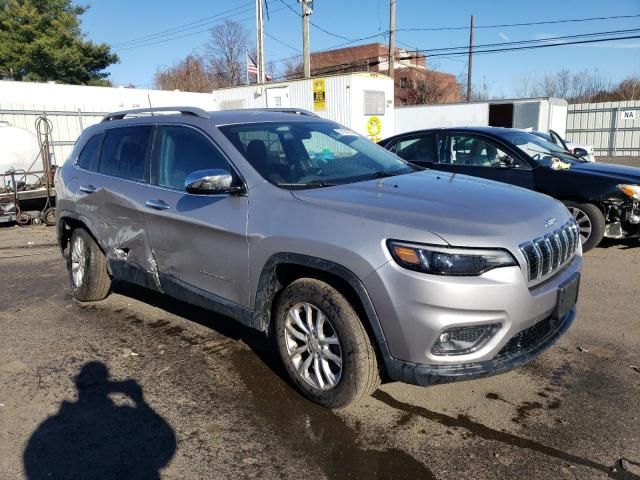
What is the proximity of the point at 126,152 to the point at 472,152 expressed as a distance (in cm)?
464

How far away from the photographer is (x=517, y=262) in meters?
2.82

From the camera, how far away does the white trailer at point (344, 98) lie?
616 inches

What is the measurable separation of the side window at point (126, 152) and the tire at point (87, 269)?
2.60ft

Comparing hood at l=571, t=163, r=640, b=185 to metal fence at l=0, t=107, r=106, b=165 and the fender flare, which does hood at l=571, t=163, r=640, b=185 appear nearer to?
the fender flare

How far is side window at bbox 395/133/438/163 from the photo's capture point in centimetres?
774

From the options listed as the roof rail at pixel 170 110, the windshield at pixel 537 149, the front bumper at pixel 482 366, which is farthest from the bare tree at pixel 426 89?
the front bumper at pixel 482 366

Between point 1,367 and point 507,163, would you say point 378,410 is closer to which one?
point 1,367

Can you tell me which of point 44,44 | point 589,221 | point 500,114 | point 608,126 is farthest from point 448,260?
point 44,44

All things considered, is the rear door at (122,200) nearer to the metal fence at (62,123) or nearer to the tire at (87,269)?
the tire at (87,269)

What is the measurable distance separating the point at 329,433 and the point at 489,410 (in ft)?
3.22

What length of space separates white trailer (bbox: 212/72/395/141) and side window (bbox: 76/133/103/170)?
433 inches

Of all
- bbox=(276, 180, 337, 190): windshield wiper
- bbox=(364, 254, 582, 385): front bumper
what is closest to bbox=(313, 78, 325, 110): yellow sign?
bbox=(276, 180, 337, 190): windshield wiper

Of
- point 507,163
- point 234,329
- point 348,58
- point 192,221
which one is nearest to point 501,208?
point 192,221

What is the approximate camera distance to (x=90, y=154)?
5230mm
